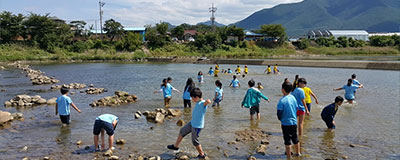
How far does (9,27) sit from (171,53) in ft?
125

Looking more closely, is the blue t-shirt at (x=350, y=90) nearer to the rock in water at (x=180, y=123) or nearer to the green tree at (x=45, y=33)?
the rock in water at (x=180, y=123)

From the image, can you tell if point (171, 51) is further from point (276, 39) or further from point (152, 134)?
point (152, 134)

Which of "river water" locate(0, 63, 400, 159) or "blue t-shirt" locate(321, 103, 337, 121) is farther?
"blue t-shirt" locate(321, 103, 337, 121)

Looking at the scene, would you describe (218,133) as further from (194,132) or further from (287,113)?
(287,113)

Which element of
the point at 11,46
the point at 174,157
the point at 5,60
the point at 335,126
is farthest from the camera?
the point at 11,46

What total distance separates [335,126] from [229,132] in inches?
147

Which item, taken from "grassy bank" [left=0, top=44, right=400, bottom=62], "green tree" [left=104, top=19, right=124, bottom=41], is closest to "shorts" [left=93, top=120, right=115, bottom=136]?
"grassy bank" [left=0, top=44, right=400, bottom=62]

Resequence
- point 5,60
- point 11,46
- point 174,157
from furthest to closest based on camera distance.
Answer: point 11,46 < point 5,60 < point 174,157

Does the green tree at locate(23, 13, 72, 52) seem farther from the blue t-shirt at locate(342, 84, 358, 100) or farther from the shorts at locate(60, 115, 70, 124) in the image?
the blue t-shirt at locate(342, 84, 358, 100)

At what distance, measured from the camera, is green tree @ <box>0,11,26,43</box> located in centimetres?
7181

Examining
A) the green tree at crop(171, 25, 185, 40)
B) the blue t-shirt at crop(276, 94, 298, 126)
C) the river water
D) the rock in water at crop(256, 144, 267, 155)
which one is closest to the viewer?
the blue t-shirt at crop(276, 94, 298, 126)

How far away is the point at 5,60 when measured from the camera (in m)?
59.5

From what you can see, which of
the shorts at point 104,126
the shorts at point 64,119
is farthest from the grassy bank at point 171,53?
the shorts at point 104,126

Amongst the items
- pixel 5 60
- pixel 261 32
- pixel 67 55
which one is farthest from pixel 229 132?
pixel 261 32
